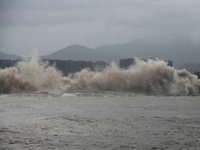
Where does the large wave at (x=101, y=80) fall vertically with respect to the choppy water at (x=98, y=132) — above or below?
above

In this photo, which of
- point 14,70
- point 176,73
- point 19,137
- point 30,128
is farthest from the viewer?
point 176,73

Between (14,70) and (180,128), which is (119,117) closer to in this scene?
(180,128)

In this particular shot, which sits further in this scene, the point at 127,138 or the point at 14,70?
the point at 14,70

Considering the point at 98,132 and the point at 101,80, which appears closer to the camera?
the point at 98,132

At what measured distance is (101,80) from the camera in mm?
107375

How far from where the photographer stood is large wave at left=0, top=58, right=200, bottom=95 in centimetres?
10581

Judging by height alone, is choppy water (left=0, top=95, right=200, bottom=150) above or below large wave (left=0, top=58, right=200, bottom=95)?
below

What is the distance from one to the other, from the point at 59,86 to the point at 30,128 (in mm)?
73145

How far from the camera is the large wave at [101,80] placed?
347 feet

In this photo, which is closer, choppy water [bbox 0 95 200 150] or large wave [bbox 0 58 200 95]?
choppy water [bbox 0 95 200 150]

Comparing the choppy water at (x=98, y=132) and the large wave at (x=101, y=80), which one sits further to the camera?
the large wave at (x=101, y=80)

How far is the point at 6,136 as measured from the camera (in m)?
31.2

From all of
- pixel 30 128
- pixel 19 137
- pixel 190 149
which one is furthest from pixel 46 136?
pixel 190 149

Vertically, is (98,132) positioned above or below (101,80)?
below
